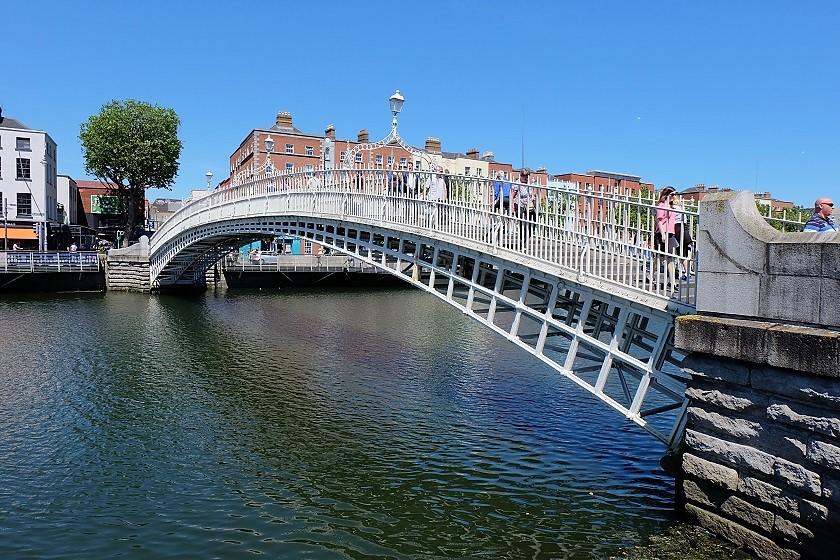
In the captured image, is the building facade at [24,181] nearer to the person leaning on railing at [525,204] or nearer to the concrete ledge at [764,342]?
the person leaning on railing at [525,204]

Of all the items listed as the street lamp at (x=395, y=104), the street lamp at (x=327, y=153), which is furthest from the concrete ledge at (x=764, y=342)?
the street lamp at (x=327, y=153)

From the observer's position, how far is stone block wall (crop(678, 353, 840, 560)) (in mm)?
6102

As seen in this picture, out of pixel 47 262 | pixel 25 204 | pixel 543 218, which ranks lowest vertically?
pixel 47 262

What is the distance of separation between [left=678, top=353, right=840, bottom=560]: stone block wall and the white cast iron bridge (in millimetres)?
1058

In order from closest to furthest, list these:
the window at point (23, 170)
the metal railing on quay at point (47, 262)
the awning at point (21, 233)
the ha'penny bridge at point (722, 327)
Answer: the ha'penny bridge at point (722, 327), the metal railing on quay at point (47, 262), the awning at point (21, 233), the window at point (23, 170)

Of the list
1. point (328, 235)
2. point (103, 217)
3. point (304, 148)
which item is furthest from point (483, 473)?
point (103, 217)

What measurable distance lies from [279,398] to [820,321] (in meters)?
11.1

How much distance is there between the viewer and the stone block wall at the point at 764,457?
6102mm

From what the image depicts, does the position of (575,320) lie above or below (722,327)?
below

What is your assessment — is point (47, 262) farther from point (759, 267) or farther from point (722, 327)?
point (759, 267)

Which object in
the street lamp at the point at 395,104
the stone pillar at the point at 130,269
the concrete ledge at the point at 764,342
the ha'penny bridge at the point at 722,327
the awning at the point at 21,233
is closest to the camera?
the concrete ledge at the point at 764,342

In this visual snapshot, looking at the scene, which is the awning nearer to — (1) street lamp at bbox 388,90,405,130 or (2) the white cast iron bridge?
(2) the white cast iron bridge

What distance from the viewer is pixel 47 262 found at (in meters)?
37.7

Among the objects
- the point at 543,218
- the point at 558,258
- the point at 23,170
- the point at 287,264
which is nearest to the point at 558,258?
the point at 558,258
